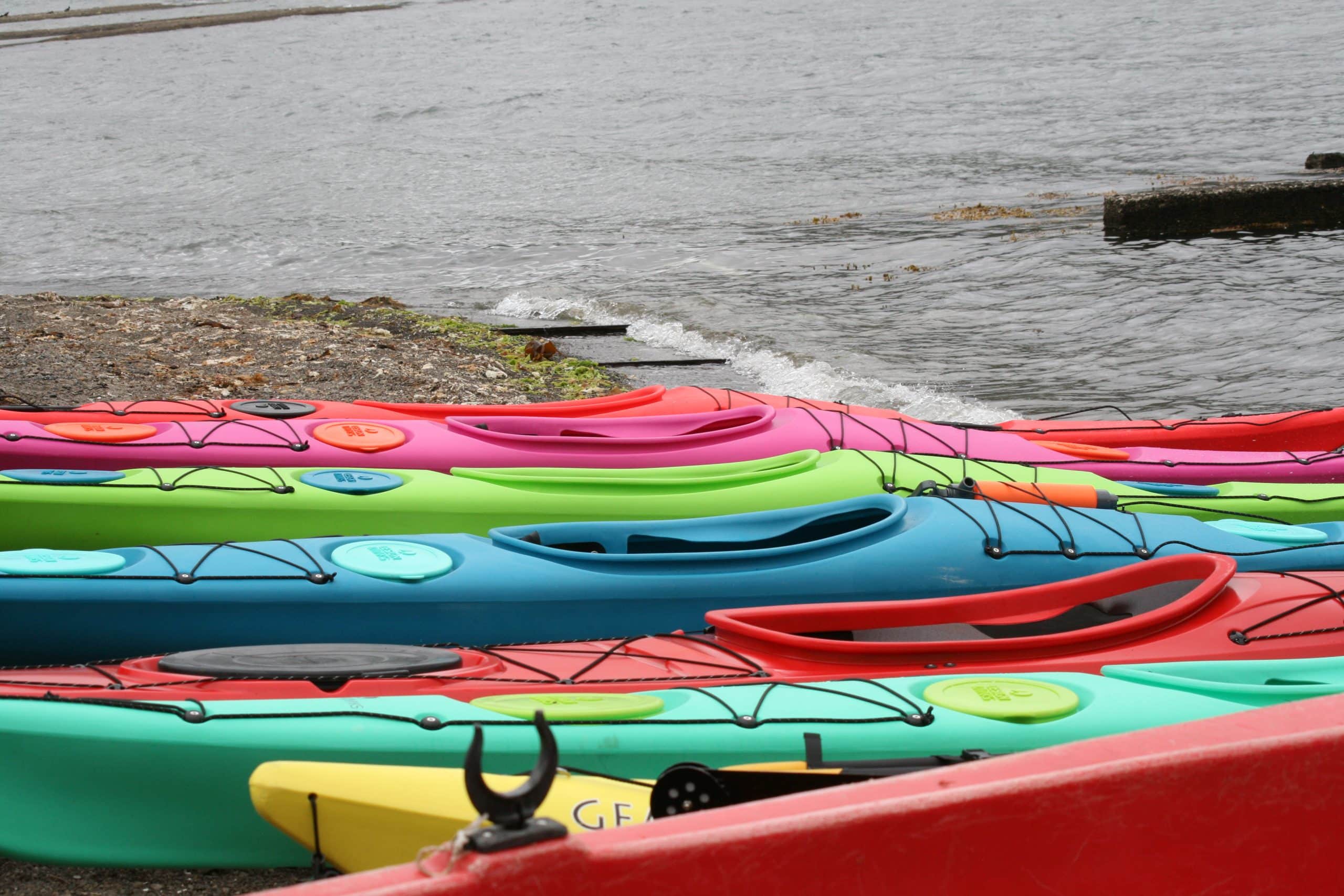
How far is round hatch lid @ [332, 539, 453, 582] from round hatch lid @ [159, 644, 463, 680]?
0.32 metres

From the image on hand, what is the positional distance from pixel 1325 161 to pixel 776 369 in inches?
382

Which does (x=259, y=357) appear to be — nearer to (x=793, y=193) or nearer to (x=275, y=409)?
(x=275, y=409)

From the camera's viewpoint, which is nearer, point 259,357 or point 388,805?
point 388,805

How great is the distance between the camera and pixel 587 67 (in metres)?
32.6

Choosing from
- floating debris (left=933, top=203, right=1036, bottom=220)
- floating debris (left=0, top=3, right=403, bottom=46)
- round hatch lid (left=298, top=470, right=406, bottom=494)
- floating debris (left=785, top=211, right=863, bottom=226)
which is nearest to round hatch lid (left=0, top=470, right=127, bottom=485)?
round hatch lid (left=298, top=470, right=406, bottom=494)

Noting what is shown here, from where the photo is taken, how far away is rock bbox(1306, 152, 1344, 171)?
13.4m

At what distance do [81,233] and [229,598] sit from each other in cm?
1409

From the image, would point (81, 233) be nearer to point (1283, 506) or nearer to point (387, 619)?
point (387, 619)

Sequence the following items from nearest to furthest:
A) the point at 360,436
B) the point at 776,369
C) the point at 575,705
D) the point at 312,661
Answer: the point at 575,705
the point at 312,661
the point at 360,436
the point at 776,369

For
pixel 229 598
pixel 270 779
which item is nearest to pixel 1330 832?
pixel 270 779

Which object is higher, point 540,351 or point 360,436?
point 540,351

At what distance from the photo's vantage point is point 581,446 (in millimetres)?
4242

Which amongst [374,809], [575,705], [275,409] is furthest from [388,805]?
[275,409]

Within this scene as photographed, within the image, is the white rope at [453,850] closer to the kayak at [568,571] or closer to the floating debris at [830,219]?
the kayak at [568,571]
